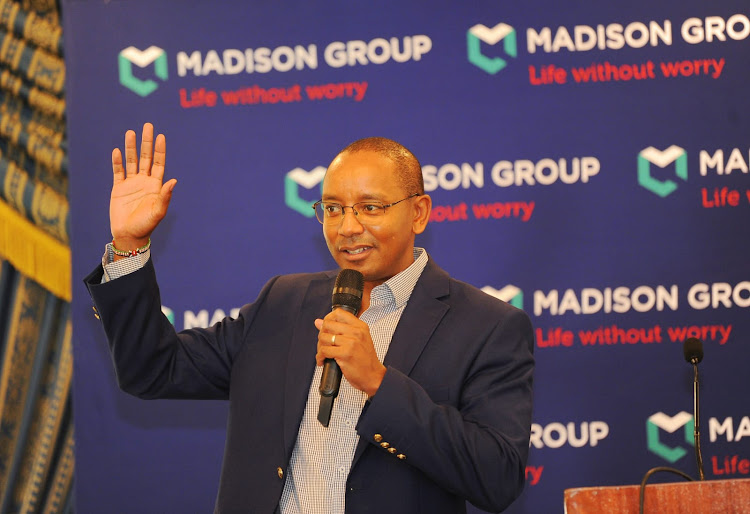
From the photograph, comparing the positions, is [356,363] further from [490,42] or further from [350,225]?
[490,42]

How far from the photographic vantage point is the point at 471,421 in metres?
2.24

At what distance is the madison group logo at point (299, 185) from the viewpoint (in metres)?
4.21

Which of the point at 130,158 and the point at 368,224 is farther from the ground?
the point at 130,158

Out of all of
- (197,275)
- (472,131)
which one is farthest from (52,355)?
(472,131)

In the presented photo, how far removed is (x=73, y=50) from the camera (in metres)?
4.26

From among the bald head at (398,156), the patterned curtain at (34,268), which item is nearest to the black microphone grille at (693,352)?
the bald head at (398,156)

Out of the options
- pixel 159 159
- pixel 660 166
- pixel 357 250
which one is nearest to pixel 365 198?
pixel 357 250

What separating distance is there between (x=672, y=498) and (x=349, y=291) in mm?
932

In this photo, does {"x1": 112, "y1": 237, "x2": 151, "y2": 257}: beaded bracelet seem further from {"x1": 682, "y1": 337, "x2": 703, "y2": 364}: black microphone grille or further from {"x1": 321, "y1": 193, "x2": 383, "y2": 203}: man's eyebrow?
{"x1": 682, "y1": 337, "x2": 703, "y2": 364}: black microphone grille

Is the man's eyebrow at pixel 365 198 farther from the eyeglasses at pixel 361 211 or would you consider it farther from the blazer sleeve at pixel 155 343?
the blazer sleeve at pixel 155 343

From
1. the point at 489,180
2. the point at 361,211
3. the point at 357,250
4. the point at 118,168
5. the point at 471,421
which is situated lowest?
the point at 471,421

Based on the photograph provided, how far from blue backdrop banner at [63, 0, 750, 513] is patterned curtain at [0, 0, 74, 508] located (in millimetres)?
322

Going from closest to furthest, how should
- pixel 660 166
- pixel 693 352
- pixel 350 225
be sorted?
pixel 350 225 < pixel 693 352 < pixel 660 166

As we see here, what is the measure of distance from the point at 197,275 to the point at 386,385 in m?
2.32
